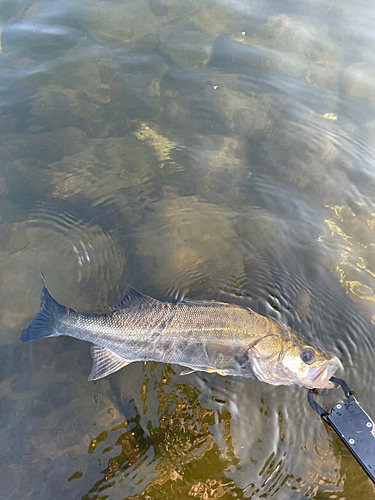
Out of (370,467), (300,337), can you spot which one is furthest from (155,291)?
(370,467)

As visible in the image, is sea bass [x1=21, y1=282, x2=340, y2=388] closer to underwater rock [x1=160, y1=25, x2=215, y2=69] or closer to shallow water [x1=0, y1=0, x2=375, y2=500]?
shallow water [x1=0, y1=0, x2=375, y2=500]

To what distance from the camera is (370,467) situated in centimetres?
332

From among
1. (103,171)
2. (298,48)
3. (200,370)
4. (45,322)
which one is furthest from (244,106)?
(45,322)

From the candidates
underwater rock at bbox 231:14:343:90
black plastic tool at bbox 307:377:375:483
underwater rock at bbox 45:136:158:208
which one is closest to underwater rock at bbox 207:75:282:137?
underwater rock at bbox 231:14:343:90

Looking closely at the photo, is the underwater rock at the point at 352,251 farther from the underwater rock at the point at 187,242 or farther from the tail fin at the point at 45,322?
the tail fin at the point at 45,322

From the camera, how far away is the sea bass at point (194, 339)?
3.78 metres

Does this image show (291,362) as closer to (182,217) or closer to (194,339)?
(194,339)

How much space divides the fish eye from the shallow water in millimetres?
506

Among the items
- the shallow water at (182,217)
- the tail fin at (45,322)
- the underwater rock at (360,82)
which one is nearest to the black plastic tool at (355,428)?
the shallow water at (182,217)

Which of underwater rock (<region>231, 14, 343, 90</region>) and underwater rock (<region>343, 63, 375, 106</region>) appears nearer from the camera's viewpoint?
underwater rock (<region>343, 63, 375, 106</region>)

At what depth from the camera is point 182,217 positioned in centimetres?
526

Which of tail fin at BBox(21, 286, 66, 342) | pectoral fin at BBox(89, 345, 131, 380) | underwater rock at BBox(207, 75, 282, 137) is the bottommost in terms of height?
pectoral fin at BBox(89, 345, 131, 380)

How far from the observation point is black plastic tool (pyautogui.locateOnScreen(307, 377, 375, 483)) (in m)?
3.38

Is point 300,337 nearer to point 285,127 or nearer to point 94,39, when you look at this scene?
point 285,127
